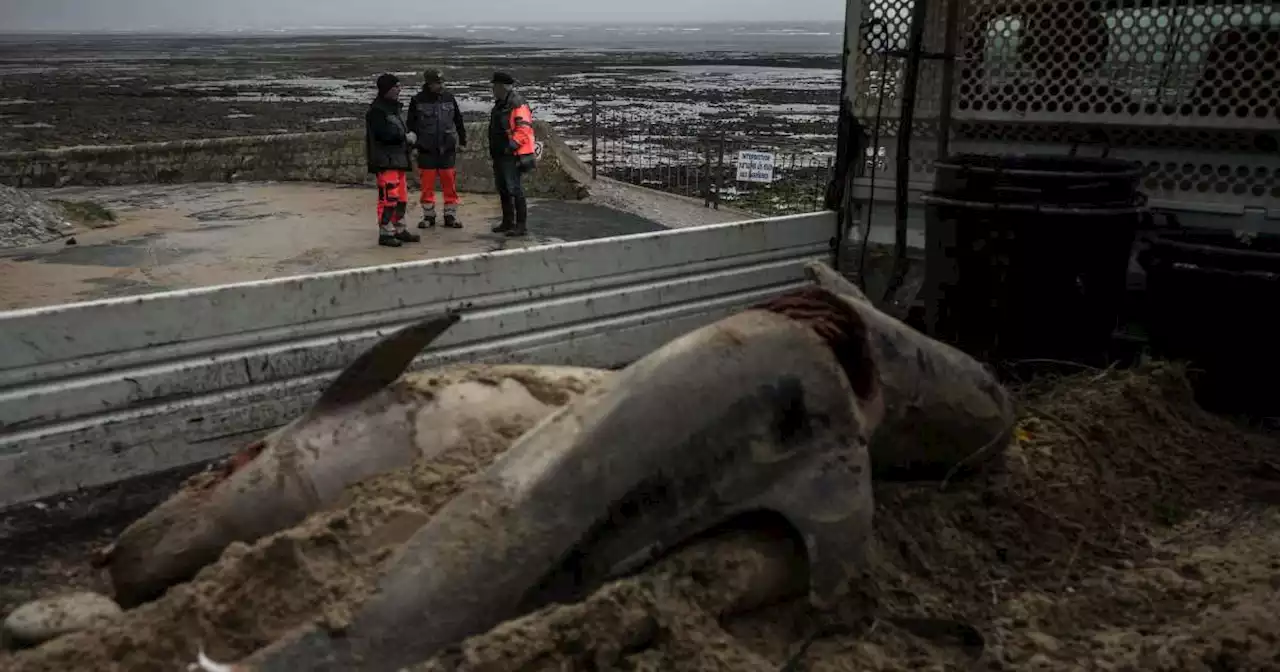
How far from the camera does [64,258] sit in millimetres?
11570

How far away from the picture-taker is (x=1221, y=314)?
4.94 meters

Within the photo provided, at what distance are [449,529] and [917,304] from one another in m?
3.80

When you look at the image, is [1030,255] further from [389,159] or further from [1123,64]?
[389,159]

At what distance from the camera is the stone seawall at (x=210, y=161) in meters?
17.5

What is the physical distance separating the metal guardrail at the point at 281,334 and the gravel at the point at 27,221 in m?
9.21

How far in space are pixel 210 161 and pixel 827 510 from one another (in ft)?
55.8

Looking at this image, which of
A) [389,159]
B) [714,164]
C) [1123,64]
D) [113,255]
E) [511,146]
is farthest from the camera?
[714,164]

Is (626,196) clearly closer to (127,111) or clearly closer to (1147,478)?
(1147,478)

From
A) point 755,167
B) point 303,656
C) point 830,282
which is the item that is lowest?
point 303,656

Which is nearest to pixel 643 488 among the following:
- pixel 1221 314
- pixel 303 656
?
pixel 303 656

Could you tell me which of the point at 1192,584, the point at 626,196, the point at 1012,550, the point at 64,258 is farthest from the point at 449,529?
the point at 626,196

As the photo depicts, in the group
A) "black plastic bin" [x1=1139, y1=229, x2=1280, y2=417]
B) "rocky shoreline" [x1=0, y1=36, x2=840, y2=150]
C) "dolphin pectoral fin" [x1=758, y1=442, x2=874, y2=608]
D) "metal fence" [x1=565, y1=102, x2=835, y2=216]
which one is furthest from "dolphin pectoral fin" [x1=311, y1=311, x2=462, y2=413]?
"rocky shoreline" [x1=0, y1=36, x2=840, y2=150]

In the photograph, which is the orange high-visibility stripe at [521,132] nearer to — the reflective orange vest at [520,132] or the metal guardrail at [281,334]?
the reflective orange vest at [520,132]

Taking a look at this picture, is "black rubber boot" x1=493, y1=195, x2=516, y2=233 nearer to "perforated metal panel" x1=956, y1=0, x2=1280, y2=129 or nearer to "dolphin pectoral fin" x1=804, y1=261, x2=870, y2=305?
"perforated metal panel" x1=956, y1=0, x2=1280, y2=129
